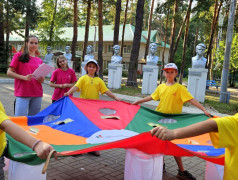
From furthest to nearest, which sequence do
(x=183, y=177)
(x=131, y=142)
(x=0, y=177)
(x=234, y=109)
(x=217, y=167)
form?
(x=234, y=109)
(x=183, y=177)
(x=217, y=167)
(x=131, y=142)
(x=0, y=177)

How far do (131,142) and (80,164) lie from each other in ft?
6.86

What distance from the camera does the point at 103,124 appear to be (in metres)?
4.37

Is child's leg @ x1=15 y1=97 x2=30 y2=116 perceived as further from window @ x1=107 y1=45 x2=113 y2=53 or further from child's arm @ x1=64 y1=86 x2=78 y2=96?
window @ x1=107 y1=45 x2=113 y2=53

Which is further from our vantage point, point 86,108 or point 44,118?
point 86,108

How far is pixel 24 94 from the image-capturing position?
Result: 169 inches

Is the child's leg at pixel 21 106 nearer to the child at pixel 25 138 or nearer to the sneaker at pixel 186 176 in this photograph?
the child at pixel 25 138

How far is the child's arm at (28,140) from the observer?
5.55ft

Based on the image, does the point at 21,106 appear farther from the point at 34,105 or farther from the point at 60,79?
the point at 60,79

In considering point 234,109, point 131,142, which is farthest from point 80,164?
point 234,109

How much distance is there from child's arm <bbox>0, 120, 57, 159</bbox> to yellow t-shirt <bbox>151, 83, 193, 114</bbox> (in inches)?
120

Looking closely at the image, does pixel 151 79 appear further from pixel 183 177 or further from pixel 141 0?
pixel 183 177

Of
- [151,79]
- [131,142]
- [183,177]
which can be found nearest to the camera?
[131,142]

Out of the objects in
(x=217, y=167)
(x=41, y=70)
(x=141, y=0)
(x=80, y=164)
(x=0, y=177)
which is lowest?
(x=80, y=164)

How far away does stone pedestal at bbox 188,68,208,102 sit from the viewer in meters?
13.0
